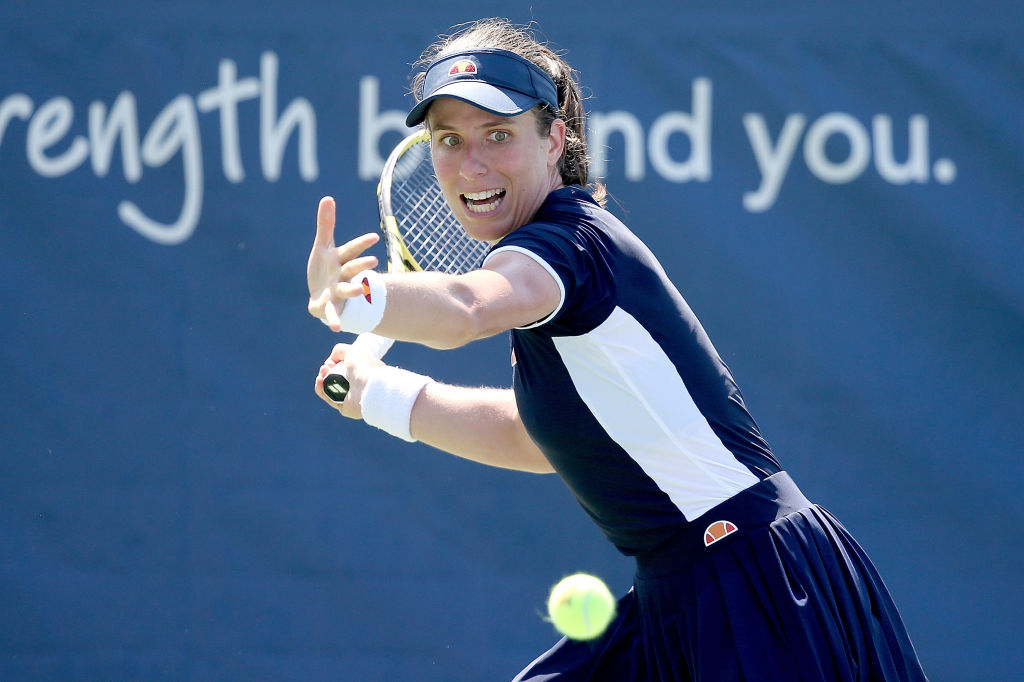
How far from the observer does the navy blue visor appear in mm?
2039

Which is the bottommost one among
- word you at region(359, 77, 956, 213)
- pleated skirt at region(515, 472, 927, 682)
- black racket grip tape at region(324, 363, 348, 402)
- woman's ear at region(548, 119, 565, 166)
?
pleated skirt at region(515, 472, 927, 682)

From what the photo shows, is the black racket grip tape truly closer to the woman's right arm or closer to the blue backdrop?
the woman's right arm

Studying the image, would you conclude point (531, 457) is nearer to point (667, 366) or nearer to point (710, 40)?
point (667, 366)

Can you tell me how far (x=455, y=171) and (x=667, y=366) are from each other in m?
0.53

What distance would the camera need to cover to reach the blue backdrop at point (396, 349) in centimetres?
386

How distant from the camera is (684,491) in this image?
2.04 meters

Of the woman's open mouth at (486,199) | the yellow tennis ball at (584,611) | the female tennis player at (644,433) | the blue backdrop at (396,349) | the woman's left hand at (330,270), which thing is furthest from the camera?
the blue backdrop at (396,349)

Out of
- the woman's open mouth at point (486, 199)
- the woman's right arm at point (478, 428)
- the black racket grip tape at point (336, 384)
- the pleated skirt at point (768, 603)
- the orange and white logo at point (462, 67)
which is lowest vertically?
the pleated skirt at point (768, 603)

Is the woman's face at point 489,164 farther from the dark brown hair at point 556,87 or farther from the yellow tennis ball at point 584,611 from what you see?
the yellow tennis ball at point 584,611

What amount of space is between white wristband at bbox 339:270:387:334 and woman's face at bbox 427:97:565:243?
53cm

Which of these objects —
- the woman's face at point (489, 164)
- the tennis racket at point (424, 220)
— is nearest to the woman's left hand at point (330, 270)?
the woman's face at point (489, 164)

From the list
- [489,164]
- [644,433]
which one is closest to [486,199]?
[489,164]

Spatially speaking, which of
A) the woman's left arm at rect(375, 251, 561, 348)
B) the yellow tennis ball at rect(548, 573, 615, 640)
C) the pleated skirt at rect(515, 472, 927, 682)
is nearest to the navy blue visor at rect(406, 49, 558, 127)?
the woman's left arm at rect(375, 251, 561, 348)

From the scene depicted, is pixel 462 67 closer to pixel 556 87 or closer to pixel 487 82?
pixel 487 82
